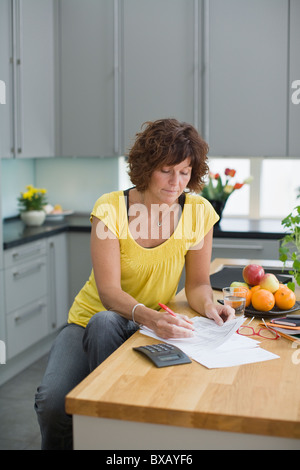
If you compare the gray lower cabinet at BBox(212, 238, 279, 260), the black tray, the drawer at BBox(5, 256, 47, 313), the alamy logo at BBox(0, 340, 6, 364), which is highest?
the black tray

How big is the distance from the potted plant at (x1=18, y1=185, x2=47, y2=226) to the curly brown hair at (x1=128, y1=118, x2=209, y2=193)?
191cm

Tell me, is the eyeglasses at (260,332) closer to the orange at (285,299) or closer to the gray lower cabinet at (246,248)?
the orange at (285,299)

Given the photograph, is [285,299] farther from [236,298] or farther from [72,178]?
[72,178]

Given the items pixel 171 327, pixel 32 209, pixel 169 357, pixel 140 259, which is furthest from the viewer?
pixel 32 209

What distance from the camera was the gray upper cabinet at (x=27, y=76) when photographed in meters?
3.55

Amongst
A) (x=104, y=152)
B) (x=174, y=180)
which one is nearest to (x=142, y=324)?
(x=174, y=180)

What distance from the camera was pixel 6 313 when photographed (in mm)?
3297

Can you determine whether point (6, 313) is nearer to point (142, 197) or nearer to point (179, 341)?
point (142, 197)

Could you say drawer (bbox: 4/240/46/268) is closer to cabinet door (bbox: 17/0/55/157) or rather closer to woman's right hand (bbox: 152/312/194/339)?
cabinet door (bbox: 17/0/55/157)

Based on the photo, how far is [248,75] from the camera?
385 centimetres

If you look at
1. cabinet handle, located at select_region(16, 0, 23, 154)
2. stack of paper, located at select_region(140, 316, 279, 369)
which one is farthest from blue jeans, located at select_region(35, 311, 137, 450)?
cabinet handle, located at select_region(16, 0, 23, 154)

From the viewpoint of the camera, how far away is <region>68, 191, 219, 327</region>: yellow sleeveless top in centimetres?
199

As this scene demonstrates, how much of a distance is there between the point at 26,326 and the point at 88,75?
1773 millimetres

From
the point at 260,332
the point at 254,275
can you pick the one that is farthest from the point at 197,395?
the point at 254,275
